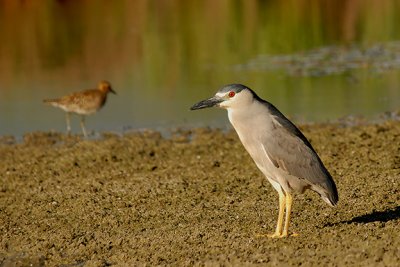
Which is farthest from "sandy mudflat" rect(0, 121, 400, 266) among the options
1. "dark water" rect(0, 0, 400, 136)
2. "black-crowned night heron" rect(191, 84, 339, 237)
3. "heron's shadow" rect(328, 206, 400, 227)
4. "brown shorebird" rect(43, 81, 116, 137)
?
"dark water" rect(0, 0, 400, 136)

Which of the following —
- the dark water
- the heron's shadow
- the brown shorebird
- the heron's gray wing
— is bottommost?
the dark water

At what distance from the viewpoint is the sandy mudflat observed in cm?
808

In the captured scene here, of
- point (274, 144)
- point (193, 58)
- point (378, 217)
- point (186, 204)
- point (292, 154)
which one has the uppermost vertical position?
point (274, 144)

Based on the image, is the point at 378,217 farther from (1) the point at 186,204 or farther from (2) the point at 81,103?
(2) the point at 81,103

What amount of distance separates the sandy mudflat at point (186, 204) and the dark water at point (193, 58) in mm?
2181

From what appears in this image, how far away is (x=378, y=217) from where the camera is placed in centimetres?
896

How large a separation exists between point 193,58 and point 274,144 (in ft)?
50.6

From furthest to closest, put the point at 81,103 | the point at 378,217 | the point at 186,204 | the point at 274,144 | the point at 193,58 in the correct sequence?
1. the point at 193,58
2. the point at 81,103
3. the point at 186,204
4. the point at 378,217
5. the point at 274,144

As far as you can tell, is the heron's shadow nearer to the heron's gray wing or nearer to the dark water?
the heron's gray wing

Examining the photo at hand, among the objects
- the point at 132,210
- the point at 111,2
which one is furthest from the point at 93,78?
the point at 111,2

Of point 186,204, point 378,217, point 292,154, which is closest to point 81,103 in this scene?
point 186,204

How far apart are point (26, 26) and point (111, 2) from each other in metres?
6.62

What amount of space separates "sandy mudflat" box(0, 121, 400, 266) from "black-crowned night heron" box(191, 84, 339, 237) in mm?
446

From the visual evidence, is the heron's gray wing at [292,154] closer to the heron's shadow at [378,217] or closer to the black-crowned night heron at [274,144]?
the black-crowned night heron at [274,144]
